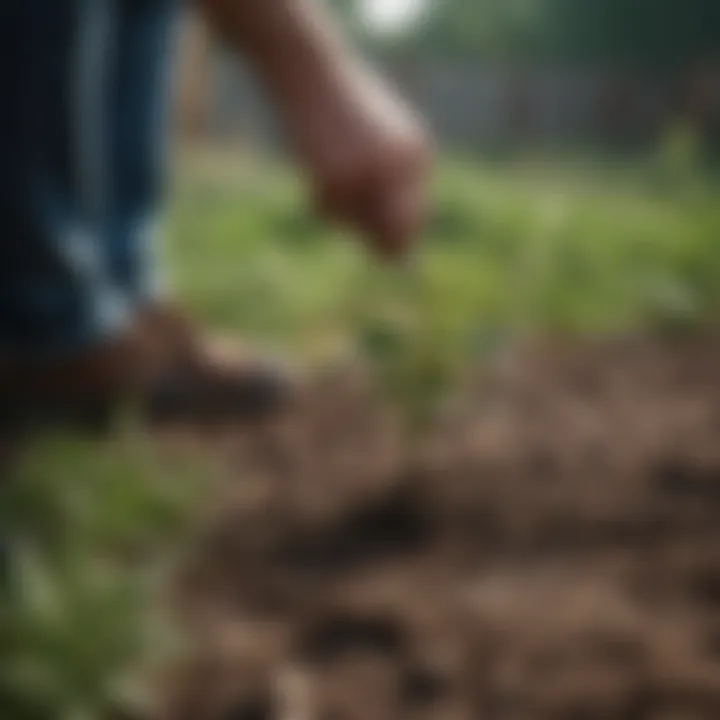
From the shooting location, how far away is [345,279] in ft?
3.81

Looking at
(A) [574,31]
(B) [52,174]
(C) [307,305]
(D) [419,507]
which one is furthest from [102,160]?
(A) [574,31]

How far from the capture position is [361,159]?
0.65 meters

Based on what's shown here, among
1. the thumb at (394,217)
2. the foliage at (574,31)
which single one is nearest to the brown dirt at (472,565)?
the thumb at (394,217)

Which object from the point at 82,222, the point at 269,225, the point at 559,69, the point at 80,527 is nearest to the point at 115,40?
the point at 82,222

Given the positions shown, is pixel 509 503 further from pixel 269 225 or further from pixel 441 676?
pixel 269 225

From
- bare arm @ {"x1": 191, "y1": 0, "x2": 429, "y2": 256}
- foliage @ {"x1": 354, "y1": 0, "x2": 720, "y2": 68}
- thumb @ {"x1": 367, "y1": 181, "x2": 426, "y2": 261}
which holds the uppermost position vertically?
foliage @ {"x1": 354, "y1": 0, "x2": 720, "y2": 68}

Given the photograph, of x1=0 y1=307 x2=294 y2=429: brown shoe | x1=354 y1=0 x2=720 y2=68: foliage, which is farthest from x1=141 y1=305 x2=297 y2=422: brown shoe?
x1=354 y1=0 x2=720 y2=68: foliage

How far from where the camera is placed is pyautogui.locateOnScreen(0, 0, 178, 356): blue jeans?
22.8 inches

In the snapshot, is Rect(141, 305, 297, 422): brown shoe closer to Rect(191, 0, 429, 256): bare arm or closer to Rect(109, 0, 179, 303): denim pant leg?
Rect(109, 0, 179, 303): denim pant leg

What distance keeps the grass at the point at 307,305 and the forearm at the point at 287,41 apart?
133mm

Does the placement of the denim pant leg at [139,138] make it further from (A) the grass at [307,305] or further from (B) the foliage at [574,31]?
(B) the foliage at [574,31]

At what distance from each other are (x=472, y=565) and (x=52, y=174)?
0.26 metres

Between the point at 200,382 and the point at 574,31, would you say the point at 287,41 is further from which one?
the point at 574,31

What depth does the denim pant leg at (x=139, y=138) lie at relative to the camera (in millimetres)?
796
